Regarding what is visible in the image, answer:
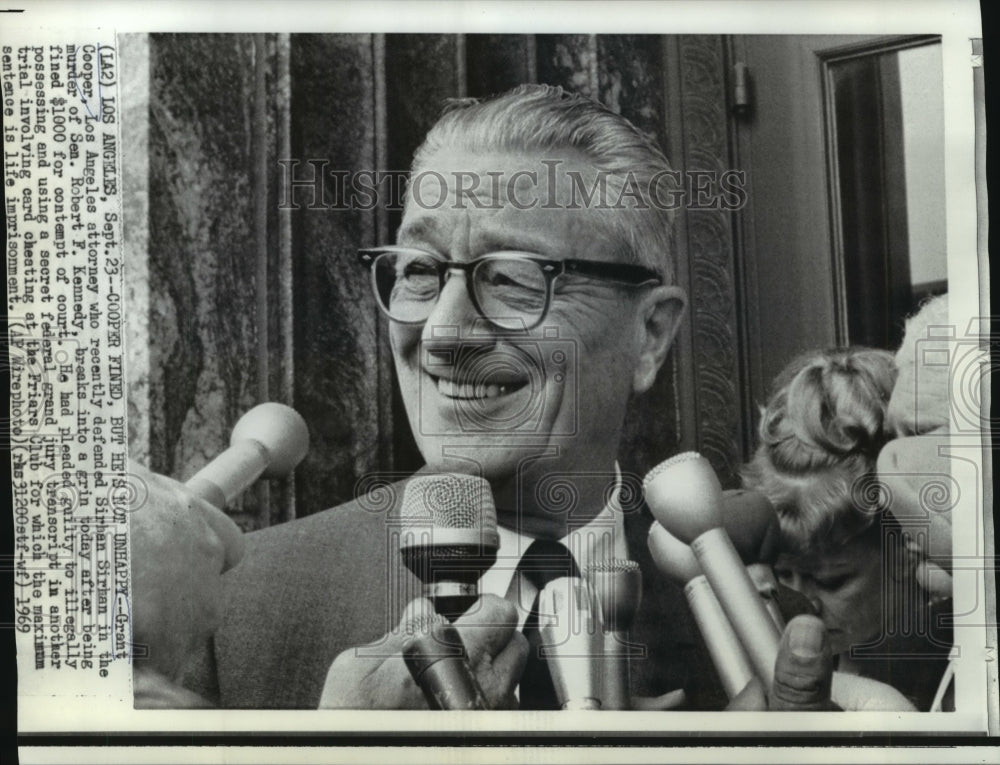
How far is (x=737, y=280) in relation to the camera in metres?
3.36

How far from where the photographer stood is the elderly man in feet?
10.9

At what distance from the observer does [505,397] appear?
11.0ft

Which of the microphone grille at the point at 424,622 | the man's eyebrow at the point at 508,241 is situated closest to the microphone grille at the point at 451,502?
the microphone grille at the point at 424,622

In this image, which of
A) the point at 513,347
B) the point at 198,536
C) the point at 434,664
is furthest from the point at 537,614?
the point at 198,536

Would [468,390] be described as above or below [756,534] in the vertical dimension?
above

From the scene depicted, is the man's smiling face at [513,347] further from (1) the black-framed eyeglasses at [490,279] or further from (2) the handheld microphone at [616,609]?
(2) the handheld microphone at [616,609]

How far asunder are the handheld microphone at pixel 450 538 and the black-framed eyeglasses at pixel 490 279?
0.49 m

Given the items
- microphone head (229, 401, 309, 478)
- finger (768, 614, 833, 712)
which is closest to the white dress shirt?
finger (768, 614, 833, 712)

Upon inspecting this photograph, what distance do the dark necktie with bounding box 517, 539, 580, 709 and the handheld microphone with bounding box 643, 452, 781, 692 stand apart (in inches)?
12.0

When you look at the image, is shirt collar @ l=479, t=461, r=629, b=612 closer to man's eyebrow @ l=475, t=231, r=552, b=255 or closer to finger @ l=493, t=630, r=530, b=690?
finger @ l=493, t=630, r=530, b=690

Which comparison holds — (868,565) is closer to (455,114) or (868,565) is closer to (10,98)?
(455,114)

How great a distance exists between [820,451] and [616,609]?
0.75 meters

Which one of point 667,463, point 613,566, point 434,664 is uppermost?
point 667,463

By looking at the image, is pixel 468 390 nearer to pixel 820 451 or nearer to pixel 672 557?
pixel 672 557
